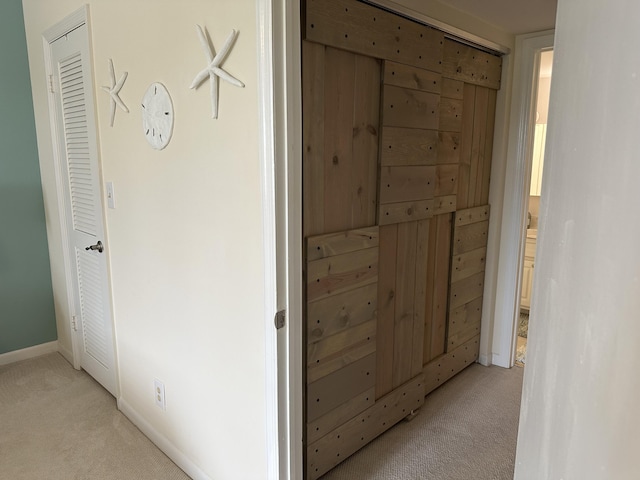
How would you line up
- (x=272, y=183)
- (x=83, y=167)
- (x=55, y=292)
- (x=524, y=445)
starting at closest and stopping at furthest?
(x=524, y=445), (x=272, y=183), (x=83, y=167), (x=55, y=292)

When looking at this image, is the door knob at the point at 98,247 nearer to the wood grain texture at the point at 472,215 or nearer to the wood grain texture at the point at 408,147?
the wood grain texture at the point at 408,147

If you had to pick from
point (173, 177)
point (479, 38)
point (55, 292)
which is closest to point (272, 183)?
point (173, 177)

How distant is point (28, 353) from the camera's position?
9.93ft

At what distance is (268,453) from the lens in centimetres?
149

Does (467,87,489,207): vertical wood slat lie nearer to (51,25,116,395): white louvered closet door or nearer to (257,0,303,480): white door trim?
(257,0,303,480): white door trim

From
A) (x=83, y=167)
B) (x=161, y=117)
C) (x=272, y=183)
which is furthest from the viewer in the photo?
(x=83, y=167)

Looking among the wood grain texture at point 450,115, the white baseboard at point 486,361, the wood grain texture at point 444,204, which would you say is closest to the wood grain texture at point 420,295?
the wood grain texture at point 444,204

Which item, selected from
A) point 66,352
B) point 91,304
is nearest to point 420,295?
point 91,304

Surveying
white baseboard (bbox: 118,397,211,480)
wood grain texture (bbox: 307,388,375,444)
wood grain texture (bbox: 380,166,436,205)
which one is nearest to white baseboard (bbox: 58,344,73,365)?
white baseboard (bbox: 118,397,211,480)

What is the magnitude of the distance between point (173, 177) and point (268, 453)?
1088 millimetres

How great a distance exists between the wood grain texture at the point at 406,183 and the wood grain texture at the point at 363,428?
101cm

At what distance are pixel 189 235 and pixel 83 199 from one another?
1.13m

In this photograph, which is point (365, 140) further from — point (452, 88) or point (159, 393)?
point (159, 393)

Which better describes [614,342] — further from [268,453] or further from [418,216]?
[418,216]
